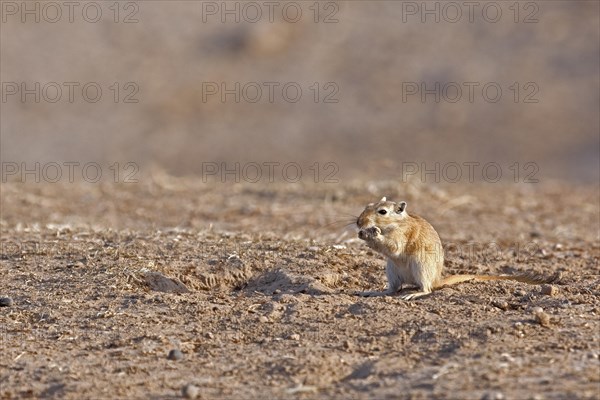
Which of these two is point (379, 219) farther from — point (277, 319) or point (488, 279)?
point (277, 319)

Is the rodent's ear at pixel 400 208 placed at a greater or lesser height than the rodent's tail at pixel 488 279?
greater

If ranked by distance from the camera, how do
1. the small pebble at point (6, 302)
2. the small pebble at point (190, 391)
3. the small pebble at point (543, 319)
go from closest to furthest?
1. the small pebble at point (190, 391)
2. the small pebble at point (543, 319)
3. the small pebble at point (6, 302)

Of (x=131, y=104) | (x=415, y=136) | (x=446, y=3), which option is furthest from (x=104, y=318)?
(x=446, y=3)

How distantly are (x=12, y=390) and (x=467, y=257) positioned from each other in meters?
4.17

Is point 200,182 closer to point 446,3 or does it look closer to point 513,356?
point 513,356

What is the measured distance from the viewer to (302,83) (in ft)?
73.9

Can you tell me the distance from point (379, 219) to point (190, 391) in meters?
2.45

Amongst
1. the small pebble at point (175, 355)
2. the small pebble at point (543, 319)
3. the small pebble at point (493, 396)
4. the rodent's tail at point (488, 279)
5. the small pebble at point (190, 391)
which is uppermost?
the rodent's tail at point (488, 279)

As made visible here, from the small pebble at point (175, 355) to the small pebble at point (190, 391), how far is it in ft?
1.73

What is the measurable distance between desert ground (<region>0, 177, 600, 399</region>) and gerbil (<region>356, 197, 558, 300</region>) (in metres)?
0.21

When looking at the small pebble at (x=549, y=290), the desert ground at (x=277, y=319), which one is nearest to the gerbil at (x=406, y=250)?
the desert ground at (x=277, y=319)

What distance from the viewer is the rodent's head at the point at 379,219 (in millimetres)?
6828

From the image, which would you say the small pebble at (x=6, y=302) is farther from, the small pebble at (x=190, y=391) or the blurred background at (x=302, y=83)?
the blurred background at (x=302, y=83)

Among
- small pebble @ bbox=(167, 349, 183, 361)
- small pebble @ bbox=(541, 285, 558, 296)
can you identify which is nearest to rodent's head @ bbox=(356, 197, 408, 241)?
small pebble @ bbox=(541, 285, 558, 296)
